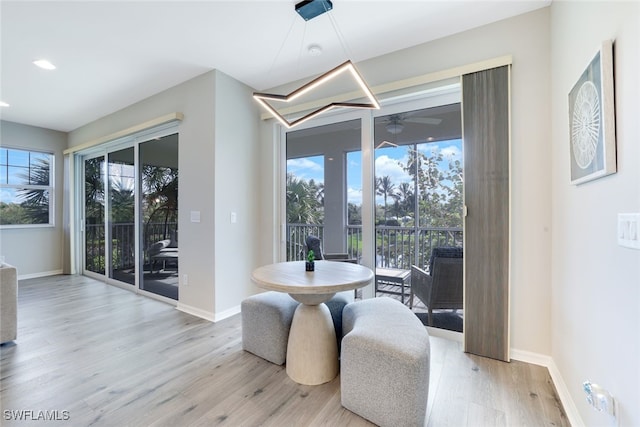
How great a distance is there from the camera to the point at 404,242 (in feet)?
9.34

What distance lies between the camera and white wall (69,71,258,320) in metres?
3.06

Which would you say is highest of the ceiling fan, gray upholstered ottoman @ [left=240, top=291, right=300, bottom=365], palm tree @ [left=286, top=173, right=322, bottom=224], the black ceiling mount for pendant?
the black ceiling mount for pendant

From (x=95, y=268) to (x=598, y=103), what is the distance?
657 cm

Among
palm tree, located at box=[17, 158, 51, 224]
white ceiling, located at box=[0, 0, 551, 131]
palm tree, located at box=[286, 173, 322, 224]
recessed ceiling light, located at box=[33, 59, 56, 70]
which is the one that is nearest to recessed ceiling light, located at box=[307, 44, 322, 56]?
white ceiling, located at box=[0, 0, 551, 131]

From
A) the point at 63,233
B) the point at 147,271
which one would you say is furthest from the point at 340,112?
the point at 63,233

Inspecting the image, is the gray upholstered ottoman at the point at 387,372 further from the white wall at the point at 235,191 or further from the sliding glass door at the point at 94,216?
the sliding glass door at the point at 94,216

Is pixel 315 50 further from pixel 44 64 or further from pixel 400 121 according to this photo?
pixel 44 64

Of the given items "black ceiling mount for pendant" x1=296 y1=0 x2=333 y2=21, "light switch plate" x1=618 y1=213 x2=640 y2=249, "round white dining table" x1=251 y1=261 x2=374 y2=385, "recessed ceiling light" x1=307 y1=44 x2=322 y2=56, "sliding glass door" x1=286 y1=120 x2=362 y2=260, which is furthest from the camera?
"sliding glass door" x1=286 y1=120 x2=362 y2=260

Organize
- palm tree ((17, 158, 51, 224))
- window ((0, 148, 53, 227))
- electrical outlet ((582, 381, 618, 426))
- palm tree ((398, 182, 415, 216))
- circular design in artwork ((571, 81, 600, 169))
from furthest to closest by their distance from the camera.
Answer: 1. palm tree ((17, 158, 51, 224))
2. window ((0, 148, 53, 227))
3. palm tree ((398, 182, 415, 216))
4. circular design in artwork ((571, 81, 600, 169))
5. electrical outlet ((582, 381, 618, 426))

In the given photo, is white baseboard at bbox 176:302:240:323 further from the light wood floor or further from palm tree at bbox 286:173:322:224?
palm tree at bbox 286:173:322:224

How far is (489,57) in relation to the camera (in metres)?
2.27

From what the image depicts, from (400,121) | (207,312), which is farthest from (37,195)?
(400,121)

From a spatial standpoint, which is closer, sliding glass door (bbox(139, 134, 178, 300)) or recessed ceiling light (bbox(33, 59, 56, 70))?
recessed ceiling light (bbox(33, 59, 56, 70))

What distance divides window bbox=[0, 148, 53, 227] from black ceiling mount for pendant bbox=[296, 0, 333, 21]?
5721 mm
